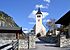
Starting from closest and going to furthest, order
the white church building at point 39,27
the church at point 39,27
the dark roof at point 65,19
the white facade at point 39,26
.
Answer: the dark roof at point 65,19 → the church at point 39,27 → the white church building at point 39,27 → the white facade at point 39,26

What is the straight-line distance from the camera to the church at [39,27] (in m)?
113

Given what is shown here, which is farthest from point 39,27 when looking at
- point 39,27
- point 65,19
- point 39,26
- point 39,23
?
point 65,19

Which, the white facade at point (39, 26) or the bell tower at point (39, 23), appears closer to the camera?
the white facade at point (39, 26)

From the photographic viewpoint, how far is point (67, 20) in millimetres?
43344

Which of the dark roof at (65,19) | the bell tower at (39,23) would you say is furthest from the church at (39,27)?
the dark roof at (65,19)

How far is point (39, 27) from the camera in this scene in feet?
390

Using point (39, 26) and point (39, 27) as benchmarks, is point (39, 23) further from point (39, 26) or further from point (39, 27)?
point (39, 27)

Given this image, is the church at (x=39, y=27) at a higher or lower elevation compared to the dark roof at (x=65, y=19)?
higher

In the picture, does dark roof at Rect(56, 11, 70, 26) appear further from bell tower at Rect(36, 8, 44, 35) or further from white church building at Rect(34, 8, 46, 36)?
bell tower at Rect(36, 8, 44, 35)

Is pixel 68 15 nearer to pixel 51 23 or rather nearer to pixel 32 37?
pixel 32 37

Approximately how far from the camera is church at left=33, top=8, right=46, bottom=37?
370 feet

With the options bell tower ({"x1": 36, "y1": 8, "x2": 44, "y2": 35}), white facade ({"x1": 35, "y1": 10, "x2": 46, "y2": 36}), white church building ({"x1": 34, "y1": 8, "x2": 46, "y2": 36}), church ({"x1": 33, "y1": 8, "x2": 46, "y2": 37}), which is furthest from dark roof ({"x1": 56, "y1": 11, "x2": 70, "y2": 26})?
bell tower ({"x1": 36, "y1": 8, "x2": 44, "y2": 35})

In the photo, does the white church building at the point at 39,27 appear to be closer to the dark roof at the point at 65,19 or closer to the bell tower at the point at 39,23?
the bell tower at the point at 39,23

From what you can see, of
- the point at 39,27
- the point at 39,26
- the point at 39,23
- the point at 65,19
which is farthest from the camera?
the point at 39,23
